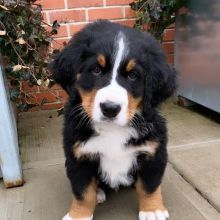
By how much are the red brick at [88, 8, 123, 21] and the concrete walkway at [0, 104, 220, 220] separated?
4.09ft

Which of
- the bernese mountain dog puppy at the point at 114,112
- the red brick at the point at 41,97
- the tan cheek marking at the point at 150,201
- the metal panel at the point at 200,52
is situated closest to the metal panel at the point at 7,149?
the bernese mountain dog puppy at the point at 114,112

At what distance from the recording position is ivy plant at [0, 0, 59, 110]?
9.21ft

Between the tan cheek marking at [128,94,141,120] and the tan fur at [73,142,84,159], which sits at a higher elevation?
the tan cheek marking at [128,94,141,120]

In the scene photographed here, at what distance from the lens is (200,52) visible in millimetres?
3619

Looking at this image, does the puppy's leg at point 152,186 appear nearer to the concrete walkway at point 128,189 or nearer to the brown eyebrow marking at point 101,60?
the concrete walkway at point 128,189

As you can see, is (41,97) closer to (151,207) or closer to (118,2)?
(118,2)

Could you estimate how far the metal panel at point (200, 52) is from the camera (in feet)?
11.2

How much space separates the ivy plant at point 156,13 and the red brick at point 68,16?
0.53 meters

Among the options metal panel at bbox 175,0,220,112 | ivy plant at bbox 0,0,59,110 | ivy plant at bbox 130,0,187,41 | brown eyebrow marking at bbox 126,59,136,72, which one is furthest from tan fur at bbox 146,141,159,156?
ivy plant at bbox 130,0,187,41

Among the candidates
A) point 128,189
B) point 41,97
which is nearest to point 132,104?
point 128,189

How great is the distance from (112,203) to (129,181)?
0.29 metres

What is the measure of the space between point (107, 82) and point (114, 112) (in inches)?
5.7

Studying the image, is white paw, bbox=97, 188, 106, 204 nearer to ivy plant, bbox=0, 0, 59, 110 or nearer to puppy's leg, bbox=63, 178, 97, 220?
puppy's leg, bbox=63, 178, 97, 220

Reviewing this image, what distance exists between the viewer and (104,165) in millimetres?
2053
